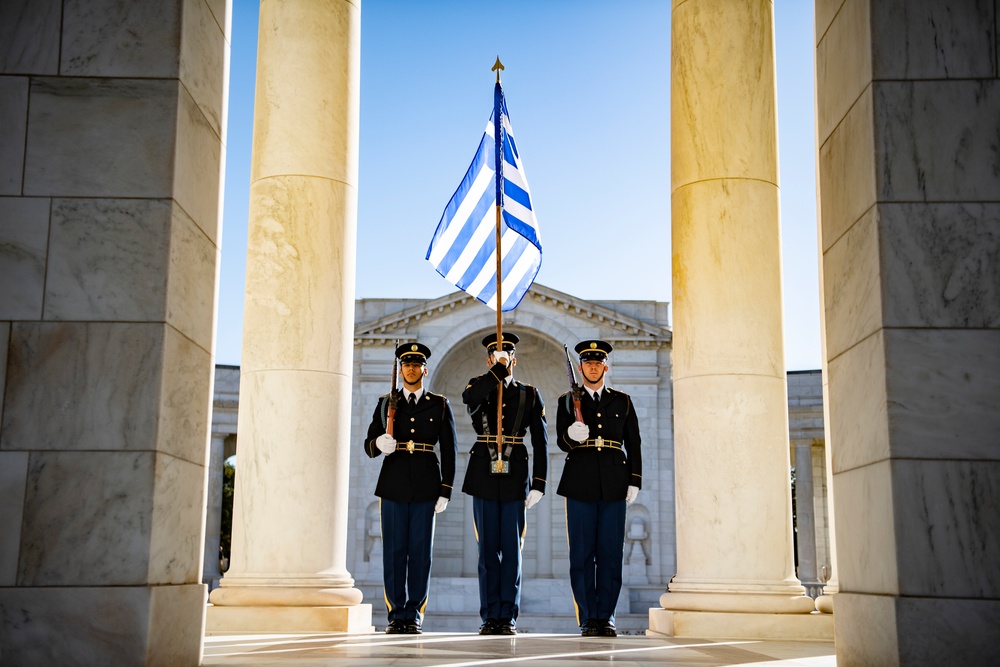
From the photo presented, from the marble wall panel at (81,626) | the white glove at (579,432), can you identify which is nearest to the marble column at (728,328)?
the white glove at (579,432)

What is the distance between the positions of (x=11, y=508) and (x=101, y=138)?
685 cm

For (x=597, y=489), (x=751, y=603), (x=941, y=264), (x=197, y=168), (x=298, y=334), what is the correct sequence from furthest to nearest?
1. (x=298, y=334)
2. (x=597, y=489)
3. (x=751, y=603)
4. (x=197, y=168)
5. (x=941, y=264)

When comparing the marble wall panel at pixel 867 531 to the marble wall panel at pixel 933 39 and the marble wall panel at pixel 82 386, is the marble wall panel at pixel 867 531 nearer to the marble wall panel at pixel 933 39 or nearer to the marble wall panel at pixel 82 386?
the marble wall panel at pixel 933 39

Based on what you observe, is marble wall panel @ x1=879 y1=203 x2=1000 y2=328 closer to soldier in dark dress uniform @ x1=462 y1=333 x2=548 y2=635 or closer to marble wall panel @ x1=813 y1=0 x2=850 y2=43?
marble wall panel @ x1=813 y1=0 x2=850 y2=43

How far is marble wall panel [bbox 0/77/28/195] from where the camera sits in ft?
67.2

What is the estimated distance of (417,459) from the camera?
1371 inches

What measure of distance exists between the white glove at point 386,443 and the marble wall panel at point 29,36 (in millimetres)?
16444

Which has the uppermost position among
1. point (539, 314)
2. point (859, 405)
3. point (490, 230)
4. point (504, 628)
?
point (539, 314)

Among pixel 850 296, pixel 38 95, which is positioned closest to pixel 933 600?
pixel 850 296

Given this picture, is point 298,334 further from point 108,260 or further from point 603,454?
point 108,260

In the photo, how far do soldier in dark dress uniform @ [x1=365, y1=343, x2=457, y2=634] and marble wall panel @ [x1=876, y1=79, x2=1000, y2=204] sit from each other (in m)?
17.6

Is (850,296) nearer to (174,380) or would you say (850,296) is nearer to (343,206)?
(174,380)

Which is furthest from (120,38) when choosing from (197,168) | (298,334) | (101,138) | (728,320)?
(728,320)

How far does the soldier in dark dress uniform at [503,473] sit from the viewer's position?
113 feet
